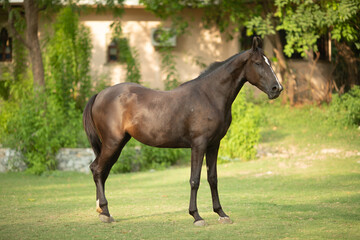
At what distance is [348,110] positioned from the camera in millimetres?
15438

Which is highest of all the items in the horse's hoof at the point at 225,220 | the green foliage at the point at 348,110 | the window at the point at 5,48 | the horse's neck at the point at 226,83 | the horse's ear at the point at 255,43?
the window at the point at 5,48

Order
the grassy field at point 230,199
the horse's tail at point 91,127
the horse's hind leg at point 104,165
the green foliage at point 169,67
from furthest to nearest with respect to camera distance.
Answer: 1. the green foliage at point 169,67
2. the horse's tail at point 91,127
3. the horse's hind leg at point 104,165
4. the grassy field at point 230,199

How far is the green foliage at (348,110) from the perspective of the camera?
15.2 metres

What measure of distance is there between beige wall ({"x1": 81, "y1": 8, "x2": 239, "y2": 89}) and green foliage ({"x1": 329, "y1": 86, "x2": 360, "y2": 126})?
5.44m

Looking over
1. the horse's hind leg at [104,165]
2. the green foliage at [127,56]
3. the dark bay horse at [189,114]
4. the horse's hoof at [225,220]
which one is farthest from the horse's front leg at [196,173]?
the green foliage at [127,56]

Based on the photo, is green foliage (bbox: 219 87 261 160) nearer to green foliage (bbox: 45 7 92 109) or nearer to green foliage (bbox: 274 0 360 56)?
green foliage (bbox: 274 0 360 56)

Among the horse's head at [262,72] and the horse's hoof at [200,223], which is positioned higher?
the horse's head at [262,72]

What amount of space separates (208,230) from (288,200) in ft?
8.30

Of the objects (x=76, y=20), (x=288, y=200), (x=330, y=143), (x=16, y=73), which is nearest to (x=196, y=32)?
(x=76, y=20)

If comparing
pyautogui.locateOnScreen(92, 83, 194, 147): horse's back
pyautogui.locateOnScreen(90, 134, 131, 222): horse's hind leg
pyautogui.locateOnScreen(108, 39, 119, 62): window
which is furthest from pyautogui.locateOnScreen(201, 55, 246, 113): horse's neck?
pyautogui.locateOnScreen(108, 39, 119, 62): window

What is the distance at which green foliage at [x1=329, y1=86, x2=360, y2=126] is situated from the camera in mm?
15172

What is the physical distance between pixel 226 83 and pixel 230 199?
263 centimetres

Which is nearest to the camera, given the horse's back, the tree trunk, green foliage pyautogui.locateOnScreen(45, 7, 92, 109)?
the horse's back

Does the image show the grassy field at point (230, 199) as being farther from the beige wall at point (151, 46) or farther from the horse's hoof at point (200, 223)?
the beige wall at point (151, 46)
